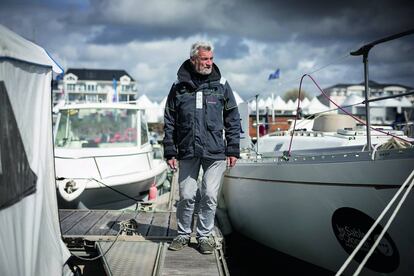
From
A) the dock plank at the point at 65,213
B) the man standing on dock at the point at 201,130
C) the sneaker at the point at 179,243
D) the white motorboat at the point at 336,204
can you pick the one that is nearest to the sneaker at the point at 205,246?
the man standing on dock at the point at 201,130

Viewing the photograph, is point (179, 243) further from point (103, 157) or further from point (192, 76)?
point (103, 157)

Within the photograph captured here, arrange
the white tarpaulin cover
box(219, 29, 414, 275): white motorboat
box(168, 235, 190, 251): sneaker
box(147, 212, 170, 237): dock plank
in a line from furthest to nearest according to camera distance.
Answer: box(147, 212, 170, 237): dock plank → box(168, 235, 190, 251): sneaker → box(219, 29, 414, 275): white motorboat → the white tarpaulin cover

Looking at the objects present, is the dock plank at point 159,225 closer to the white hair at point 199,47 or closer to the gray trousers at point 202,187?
the gray trousers at point 202,187

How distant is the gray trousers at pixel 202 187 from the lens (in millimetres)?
3740

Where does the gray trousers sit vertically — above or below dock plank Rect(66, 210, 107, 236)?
above

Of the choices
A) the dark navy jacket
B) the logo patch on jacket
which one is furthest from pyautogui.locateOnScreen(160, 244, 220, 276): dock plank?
the logo patch on jacket

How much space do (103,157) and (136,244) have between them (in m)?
3.61

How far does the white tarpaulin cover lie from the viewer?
104 inches

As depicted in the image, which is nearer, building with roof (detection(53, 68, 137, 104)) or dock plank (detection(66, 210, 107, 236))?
dock plank (detection(66, 210, 107, 236))

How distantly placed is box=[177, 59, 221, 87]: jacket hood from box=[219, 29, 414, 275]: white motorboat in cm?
129

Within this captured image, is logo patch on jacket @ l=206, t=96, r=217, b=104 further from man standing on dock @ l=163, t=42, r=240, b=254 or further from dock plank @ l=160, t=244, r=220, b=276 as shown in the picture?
dock plank @ l=160, t=244, r=220, b=276

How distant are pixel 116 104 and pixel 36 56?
5.71 m

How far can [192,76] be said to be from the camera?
371 cm

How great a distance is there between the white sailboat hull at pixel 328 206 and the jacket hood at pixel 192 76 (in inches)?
Answer: 50.9
